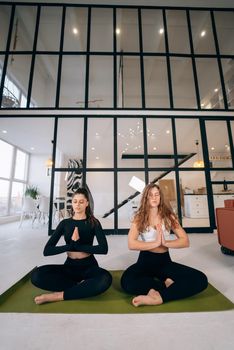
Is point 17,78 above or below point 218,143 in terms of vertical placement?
above

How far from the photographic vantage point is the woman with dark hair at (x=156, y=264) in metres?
1.30

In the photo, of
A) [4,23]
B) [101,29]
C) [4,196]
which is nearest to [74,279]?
[101,29]

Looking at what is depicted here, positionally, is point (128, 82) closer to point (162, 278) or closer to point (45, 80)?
point (45, 80)

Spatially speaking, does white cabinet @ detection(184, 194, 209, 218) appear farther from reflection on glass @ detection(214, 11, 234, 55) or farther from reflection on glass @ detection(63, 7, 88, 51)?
reflection on glass @ detection(63, 7, 88, 51)

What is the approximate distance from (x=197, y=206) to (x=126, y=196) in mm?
2962

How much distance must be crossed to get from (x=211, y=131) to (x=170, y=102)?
1370 millimetres

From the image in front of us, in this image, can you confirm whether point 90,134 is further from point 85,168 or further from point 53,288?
point 53,288

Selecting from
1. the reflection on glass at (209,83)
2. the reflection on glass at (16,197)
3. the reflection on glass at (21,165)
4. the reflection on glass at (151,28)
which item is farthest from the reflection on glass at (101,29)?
the reflection on glass at (16,197)

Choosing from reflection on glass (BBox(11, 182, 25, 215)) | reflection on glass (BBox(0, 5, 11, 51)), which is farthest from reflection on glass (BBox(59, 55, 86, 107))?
reflection on glass (BBox(11, 182, 25, 215))

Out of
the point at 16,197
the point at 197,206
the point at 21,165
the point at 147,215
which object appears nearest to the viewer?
the point at 147,215

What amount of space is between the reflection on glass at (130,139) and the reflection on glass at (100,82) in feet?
2.24

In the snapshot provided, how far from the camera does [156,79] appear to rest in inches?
200

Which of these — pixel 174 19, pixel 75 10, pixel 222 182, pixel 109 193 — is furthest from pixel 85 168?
pixel 174 19

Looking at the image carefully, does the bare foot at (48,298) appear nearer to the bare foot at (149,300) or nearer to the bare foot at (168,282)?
the bare foot at (149,300)
